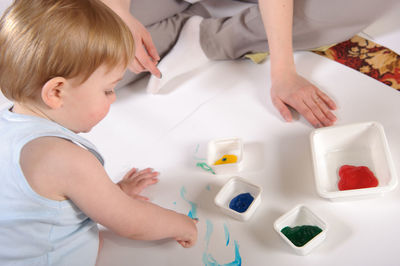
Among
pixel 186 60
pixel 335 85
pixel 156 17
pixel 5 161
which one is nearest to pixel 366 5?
pixel 335 85

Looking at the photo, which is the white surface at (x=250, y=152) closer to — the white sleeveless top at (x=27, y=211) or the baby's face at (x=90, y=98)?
the white sleeveless top at (x=27, y=211)

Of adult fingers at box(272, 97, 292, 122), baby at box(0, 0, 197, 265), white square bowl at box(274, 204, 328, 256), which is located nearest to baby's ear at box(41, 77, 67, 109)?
baby at box(0, 0, 197, 265)

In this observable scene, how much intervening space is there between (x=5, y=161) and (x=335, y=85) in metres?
0.93

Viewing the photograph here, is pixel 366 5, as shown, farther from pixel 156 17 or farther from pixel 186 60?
pixel 156 17

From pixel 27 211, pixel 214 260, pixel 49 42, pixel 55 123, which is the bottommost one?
pixel 214 260

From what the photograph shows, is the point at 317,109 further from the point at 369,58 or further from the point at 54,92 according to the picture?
the point at 54,92

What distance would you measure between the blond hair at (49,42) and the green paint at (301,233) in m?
0.55

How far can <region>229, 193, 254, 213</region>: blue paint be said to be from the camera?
0.95 meters

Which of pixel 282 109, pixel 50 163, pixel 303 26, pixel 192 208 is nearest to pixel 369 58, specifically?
pixel 303 26

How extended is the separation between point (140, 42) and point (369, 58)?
0.74m

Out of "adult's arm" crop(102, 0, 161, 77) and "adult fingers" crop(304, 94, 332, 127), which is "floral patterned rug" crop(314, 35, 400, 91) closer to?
"adult fingers" crop(304, 94, 332, 127)

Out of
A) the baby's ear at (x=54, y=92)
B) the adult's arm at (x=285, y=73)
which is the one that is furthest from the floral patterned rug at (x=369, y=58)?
the baby's ear at (x=54, y=92)

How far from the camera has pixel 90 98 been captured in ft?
2.61

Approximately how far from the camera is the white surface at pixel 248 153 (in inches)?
34.2
